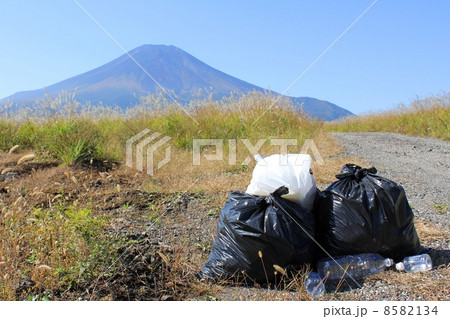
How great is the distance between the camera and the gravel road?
3.89 meters

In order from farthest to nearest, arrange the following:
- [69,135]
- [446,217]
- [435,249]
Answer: [69,135] < [446,217] < [435,249]

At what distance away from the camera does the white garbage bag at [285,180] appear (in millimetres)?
2689

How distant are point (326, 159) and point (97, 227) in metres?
4.46

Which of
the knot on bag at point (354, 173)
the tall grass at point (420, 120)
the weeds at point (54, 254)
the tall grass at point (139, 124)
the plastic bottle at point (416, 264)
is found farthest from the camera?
the tall grass at point (420, 120)

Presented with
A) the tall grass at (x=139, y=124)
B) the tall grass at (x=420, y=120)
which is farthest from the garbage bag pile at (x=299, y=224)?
the tall grass at (x=420, y=120)

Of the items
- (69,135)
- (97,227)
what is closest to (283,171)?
(97,227)

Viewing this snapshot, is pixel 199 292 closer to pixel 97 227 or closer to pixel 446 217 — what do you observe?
pixel 97 227

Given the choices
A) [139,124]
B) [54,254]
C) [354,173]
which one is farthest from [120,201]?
[139,124]

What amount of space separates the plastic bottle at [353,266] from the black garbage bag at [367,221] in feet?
0.16

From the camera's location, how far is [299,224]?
2.57 m

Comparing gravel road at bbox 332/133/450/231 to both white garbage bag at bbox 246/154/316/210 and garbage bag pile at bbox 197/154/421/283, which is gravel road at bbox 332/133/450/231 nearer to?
garbage bag pile at bbox 197/154/421/283

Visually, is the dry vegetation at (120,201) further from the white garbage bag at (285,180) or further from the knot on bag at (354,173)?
the knot on bag at (354,173)

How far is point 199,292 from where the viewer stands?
240cm

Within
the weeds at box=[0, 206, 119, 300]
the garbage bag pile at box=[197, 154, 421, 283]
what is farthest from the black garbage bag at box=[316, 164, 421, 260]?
the weeds at box=[0, 206, 119, 300]
